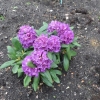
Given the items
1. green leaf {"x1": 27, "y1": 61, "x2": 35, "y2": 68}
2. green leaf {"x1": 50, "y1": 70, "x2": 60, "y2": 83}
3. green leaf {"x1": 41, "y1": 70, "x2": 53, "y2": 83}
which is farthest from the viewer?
green leaf {"x1": 50, "y1": 70, "x2": 60, "y2": 83}

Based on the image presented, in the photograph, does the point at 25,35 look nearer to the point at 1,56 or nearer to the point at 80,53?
the point at 1,56

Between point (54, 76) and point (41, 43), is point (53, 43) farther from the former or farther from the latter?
point (54, 76)

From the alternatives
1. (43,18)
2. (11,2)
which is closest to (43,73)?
(43,18)

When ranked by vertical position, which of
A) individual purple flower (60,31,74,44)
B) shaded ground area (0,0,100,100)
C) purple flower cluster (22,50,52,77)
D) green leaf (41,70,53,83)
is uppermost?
individual purple flower (60,31,74,44)

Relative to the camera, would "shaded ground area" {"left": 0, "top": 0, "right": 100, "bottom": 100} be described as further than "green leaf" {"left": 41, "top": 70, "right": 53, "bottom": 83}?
Yes

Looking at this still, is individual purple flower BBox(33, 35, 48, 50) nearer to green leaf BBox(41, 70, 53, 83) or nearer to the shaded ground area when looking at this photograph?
green leaf BBox(41, 70, 53, 83)

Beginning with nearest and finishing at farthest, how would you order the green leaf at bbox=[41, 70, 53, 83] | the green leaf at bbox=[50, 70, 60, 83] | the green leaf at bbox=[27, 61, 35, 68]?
the green leaf at bbox=[27, 61, 35, 68], the green leaf at bbox=[41, 70, 53, 83], the green leaf at bbox=[50, 70, 60, 83]

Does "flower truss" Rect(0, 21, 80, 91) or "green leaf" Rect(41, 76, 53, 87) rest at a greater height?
"flower truss" Rect(0, 21, 80, 91)

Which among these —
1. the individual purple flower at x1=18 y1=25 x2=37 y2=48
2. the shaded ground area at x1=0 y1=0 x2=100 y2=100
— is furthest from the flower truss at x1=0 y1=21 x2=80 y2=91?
the shaded ground area at x1=0 y1=0 x2=100 y2=100
